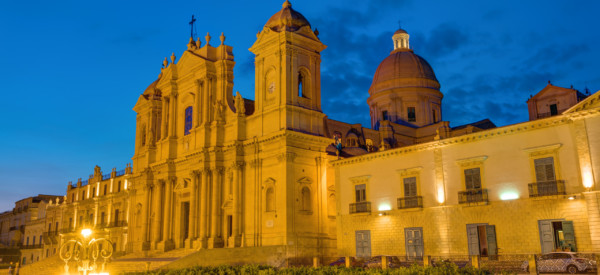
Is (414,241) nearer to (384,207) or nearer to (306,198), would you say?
(384,207)

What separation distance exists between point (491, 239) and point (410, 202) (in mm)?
4929

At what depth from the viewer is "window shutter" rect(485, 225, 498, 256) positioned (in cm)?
2547

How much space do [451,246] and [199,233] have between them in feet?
62.7

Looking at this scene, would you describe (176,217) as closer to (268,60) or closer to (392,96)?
(268,60)

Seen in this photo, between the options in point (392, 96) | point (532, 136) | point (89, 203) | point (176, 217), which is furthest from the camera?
point (89, 203)

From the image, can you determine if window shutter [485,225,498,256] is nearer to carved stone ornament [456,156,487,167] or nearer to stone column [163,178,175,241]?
carved stone ornament [456,156,487,167]

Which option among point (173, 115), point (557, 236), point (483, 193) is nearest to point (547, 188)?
point (557, 236)

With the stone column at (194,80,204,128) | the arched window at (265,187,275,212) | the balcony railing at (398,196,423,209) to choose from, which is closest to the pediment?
the balcony railing at (398,196,423,209)

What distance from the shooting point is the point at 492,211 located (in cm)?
2584

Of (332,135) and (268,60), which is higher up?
(268,60)

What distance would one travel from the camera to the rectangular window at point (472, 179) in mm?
26719

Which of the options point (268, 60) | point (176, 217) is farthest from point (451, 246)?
point (176, 217)

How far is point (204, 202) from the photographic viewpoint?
38.3 meters

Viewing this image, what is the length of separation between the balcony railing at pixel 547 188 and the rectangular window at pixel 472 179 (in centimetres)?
276
